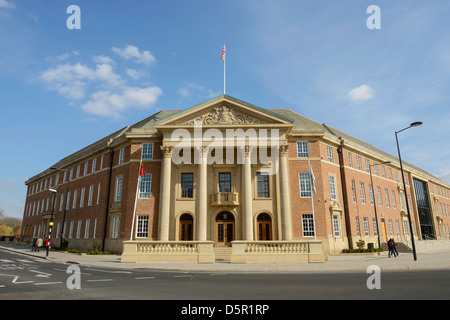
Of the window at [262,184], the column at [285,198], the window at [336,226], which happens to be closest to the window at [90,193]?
the window at [262,184]

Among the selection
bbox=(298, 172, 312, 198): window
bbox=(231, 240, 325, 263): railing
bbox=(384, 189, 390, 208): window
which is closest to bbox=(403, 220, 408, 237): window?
bbox=(384, 189, 390, 208): window

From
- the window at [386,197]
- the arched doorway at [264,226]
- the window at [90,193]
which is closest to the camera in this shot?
the arched doorway at [264,226]

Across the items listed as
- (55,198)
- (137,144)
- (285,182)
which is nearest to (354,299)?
(285,182)

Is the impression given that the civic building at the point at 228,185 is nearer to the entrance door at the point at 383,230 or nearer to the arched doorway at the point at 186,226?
the arched doorway at the point at 186,226

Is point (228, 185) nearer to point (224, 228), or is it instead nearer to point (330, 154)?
point (224, 228)

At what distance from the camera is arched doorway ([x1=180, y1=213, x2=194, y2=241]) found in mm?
33625

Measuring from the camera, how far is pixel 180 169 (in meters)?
35.1

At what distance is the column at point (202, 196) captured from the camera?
30391mm

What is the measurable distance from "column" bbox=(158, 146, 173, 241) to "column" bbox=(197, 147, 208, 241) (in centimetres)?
340

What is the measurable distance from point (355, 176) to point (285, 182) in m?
14.4

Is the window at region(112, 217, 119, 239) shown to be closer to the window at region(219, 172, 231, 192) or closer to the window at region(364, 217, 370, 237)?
the window at region(219, 172, 231, 192)

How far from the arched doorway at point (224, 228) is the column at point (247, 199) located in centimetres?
308
